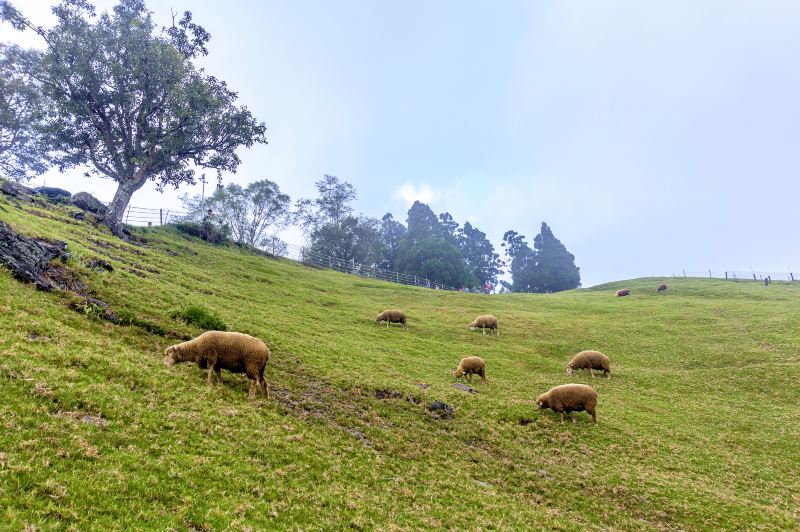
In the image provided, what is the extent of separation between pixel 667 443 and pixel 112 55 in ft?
175

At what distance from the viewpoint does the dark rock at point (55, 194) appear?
41.8 metres

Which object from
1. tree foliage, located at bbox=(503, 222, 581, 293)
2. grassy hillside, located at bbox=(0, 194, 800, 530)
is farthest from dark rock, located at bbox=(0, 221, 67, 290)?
tree foliage, located at bbox=(503, 222, 581, 293)

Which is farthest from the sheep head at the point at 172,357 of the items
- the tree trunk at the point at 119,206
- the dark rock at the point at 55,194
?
the dark rock at the point at 55,194

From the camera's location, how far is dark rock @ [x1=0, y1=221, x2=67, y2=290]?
1518 centimetres

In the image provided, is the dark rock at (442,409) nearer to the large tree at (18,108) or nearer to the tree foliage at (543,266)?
the large tree at (18,108)

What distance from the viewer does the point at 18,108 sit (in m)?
55.2

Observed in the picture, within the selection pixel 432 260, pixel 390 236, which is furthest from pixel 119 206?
pixel 390 236

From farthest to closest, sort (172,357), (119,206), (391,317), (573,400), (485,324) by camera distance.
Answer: (119,206), (485,324), (391,317), (573,400), (172,357)

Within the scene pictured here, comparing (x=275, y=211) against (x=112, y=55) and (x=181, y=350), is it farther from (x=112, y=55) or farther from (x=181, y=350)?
(x=181, y=350)

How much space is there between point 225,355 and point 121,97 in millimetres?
39606

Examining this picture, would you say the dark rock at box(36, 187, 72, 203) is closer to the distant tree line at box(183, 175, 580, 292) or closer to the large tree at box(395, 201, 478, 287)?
the distant tree line at box(183, 175, 580, 292)

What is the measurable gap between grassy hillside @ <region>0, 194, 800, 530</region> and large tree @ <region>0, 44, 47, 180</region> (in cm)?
3557

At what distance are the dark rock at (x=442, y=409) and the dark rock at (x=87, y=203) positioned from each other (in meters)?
44.2

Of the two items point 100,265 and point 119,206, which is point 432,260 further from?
point 100,265
